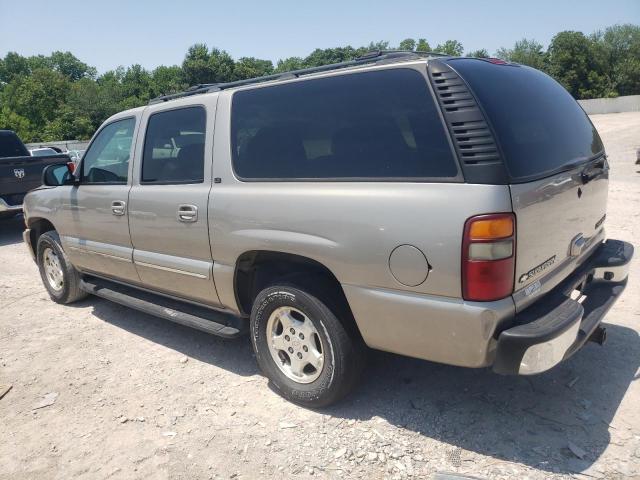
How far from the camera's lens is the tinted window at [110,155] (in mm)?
4293

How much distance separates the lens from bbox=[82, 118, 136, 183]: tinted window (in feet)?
14.1

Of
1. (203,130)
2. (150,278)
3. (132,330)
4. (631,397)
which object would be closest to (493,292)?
(631,397)

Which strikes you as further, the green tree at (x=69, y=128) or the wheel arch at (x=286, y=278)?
the green tree at (x=69, y=128)

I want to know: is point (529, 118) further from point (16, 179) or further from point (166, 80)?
point (166, 80)

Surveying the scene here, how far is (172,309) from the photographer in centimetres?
404

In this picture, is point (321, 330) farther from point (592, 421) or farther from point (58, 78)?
point (58, 78)

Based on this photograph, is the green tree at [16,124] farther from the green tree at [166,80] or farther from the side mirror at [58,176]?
the side mirror at [58,176]

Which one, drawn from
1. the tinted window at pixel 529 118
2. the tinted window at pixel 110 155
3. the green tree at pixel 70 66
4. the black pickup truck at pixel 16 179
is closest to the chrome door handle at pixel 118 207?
the tinted window at pixel 110 155

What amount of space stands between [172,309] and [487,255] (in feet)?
8.67

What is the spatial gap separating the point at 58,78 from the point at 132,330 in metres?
67.5

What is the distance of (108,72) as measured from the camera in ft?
285

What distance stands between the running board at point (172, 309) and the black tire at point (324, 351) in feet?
1.17

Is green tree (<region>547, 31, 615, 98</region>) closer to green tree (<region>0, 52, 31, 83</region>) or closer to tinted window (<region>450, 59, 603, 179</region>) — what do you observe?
tinted window (<region>450, 59, 603, 179</region>)

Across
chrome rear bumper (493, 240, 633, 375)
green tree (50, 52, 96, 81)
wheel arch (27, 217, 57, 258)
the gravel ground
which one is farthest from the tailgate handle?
green tree (50, 52, 96, 81)
